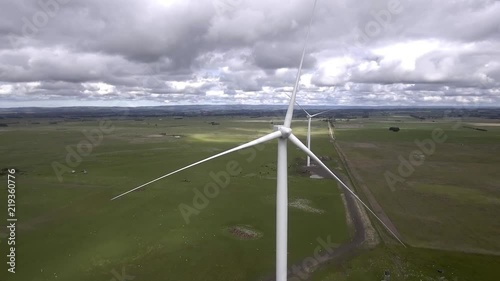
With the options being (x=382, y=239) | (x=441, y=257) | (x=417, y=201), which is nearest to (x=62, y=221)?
(x=382, y=239)

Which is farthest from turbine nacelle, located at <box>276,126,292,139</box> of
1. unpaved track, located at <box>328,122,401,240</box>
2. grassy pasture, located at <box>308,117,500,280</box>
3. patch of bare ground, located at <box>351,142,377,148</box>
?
patch of bare ground, located at <box>351,142,377,148</box>

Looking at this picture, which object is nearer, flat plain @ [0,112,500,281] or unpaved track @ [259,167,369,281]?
unpaved track @ [259,167,369,281]

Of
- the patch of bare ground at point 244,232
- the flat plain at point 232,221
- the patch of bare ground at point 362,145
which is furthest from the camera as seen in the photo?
the patch of bare ground at point 362,145

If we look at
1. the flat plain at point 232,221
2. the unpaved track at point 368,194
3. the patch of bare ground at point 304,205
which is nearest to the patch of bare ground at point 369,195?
the unpaved track at point 368,194

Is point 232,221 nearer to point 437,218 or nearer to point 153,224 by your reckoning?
point 153,224

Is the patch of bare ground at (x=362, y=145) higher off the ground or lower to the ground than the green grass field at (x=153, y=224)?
higher

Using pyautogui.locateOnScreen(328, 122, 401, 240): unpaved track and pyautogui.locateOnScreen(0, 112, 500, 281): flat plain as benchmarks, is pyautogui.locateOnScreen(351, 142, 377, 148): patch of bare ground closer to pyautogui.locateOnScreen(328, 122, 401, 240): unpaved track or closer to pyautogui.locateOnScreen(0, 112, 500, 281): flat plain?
pyautogui.locateOnScreen(328, 122, 401, 240): unpaved track

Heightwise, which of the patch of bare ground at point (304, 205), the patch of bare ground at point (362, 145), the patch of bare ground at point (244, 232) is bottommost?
the patch of bare ground at point (244, 232)

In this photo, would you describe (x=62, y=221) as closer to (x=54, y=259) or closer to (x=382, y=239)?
(x=54, y=259)

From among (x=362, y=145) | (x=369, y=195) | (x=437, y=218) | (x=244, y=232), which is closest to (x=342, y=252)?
(x=244, y=232)

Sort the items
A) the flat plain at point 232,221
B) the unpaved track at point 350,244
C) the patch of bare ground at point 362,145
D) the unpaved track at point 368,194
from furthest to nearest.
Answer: the patch of bare ground at point 362,145 → the unpaved track at point 368,194 → the flat plain at point 232,221 → the unpaved track at point 350,244

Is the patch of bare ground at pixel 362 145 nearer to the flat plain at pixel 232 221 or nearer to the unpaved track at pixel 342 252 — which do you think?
the flat plain at pixel 232 221
